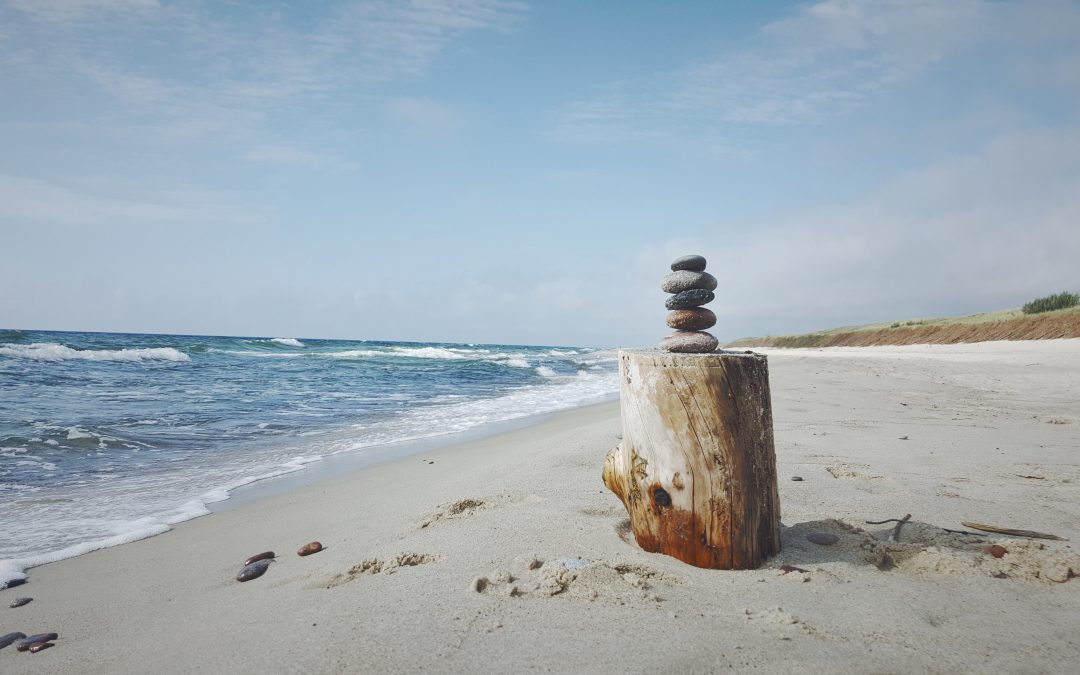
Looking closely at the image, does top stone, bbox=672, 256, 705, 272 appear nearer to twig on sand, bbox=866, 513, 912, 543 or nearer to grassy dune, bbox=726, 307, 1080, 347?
twig on sand, bbox=866, 513, 912, 543

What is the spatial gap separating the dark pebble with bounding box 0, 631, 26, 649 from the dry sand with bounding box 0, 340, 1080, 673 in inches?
5.5

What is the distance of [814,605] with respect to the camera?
2.27 metres

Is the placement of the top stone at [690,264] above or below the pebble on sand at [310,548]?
above

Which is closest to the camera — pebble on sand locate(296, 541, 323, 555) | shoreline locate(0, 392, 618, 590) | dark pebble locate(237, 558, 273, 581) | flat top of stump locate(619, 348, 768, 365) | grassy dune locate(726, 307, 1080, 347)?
flat top of stump locate(619, 348, 768, 365)

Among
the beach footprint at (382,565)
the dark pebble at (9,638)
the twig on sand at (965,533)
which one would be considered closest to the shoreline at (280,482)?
the dark pebble at (9,638)

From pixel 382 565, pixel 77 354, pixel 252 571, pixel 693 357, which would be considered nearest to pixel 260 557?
pixel 252 571

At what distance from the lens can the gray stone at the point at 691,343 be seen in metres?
3.06

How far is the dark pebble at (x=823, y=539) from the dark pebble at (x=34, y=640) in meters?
3.66

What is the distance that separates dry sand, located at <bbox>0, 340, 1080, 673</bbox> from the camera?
1972 millimetres

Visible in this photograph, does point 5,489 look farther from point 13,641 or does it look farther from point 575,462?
point 575,462

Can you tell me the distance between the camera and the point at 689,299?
3205mm

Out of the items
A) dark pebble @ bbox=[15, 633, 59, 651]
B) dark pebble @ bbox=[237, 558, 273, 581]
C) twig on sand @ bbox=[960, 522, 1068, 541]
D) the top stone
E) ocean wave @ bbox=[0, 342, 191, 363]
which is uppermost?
the top stone

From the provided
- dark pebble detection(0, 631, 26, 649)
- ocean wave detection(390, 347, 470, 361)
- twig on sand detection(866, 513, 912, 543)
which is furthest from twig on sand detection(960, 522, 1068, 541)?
ocean wave detection(390, 347, 470, 361)

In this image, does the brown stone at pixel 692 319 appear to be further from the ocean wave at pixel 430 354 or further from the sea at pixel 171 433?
the ocean wave at pixel 430 354
